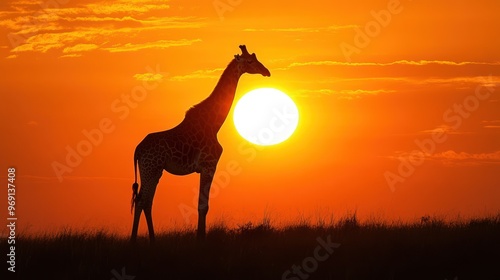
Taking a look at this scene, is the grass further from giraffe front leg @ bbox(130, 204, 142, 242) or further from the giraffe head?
the giraffe head

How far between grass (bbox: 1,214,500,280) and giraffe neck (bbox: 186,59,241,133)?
2.86 metres

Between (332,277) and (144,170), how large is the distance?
222 inches

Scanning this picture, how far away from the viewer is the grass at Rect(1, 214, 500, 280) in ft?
54.2

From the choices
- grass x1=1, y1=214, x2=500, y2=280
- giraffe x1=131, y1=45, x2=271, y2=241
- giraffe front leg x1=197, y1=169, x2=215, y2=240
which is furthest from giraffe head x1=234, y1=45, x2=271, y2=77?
grass x1=1, y1=214, x2=500, y2=280

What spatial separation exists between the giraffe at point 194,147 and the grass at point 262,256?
90 cm

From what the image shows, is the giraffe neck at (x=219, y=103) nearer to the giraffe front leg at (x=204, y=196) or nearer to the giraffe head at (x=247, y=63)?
the giraffe head at (x=247, y=63)

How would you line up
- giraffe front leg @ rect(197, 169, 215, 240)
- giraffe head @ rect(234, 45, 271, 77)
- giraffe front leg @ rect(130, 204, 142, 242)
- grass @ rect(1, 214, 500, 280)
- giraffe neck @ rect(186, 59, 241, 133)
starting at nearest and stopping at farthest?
1. grass @ rect(1, 214, 500, 280)
2. giraffe front leg @ rect(130, 204, 142, 242)
3. giraffe front leg @ rect(197, 169, 215, 240)
4. giraffe neck @ rect(186, 59, 241, 133)
5. giraffe head @ rect(234, 45, 271, 77)

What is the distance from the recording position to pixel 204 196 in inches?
808

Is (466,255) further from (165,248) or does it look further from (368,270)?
(165,248)

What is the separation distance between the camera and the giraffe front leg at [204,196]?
20094 millimetres

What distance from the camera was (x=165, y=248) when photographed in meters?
17.8

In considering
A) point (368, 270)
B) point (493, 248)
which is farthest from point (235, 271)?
point (493, 248)

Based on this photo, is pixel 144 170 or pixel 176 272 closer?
pixel 176 272

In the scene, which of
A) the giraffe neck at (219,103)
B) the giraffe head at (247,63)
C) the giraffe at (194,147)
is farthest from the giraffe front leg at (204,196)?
the giraffe head at (247,63)
